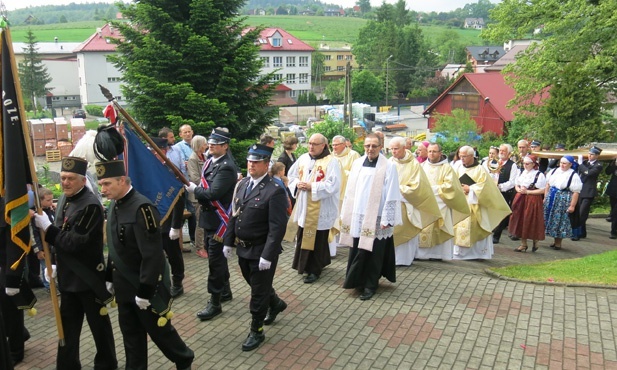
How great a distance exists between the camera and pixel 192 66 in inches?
545

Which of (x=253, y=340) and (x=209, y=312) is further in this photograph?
(x=209, y=312)

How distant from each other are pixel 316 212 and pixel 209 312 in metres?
2.19

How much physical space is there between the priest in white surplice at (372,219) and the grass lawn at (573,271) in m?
2.25

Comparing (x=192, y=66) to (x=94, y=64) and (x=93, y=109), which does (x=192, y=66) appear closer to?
(x=93, y=109)

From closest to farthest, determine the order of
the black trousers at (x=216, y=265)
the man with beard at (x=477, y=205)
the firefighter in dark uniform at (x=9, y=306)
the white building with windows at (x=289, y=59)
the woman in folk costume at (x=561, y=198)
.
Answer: the firefighter in dark uniform at (x=9, y=306), the black trousers at (x=216, y=265), the man with beard at (x=477, y=205), the woman in folk costume at (x=561, y=198), the white building with windows at (x=289, y=59)

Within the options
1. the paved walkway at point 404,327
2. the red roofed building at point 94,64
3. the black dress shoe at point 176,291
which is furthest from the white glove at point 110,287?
the red roofed building at point 94,64

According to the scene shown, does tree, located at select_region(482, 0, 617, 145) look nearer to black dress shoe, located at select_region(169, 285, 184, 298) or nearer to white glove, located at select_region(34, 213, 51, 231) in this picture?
black dress shoe, located at select_region(169, 285, 184, 298)

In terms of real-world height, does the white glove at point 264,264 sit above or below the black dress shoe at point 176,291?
above

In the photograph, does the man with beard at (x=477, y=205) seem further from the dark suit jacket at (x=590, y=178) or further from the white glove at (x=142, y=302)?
the white glove at (x=142, y=302)

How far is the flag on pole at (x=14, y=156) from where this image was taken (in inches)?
191

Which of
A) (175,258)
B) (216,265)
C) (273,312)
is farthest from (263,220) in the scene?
(175,258)

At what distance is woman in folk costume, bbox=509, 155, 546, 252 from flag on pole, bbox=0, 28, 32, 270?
8931 millimetres

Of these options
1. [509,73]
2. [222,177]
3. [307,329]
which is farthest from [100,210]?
[509,73]

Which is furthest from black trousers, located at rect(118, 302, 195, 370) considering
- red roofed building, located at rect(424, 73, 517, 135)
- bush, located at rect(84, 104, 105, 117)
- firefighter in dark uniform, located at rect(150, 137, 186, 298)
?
bush, located at rect(84, 104, 105, 117)
